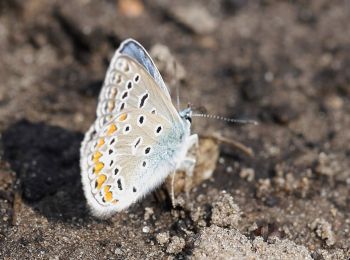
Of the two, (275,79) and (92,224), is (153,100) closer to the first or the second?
(92,224)

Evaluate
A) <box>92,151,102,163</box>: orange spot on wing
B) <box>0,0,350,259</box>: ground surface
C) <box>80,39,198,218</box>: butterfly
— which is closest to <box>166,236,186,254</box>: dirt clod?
<box>0,0,350,259</box>: ground surface

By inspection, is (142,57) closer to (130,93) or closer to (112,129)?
(130,93)

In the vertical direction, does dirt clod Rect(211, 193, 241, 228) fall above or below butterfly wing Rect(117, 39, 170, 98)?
below

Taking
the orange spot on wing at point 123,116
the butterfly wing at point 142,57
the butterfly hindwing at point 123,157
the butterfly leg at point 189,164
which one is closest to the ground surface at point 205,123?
the butterfly leg at point 189,164

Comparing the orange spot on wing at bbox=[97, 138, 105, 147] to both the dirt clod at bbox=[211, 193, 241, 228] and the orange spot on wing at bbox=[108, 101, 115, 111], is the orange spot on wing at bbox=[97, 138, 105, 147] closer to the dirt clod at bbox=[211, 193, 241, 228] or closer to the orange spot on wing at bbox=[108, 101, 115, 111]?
the orange spot on wing at bbox=[108, 101, 115, 111]

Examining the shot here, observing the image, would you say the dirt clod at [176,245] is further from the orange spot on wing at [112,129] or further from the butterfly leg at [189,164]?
the orange spot on wing at [112,129]

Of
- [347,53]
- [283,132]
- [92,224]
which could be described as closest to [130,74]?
[92,224]

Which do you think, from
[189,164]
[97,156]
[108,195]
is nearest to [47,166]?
[97,156]

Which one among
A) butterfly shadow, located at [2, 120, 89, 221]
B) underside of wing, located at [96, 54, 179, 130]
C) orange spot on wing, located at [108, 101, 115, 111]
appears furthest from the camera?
butterfly shadow, located at [2, 120, 89, 221]
